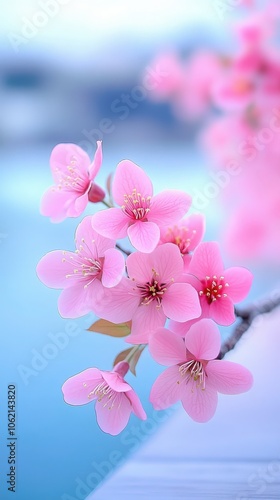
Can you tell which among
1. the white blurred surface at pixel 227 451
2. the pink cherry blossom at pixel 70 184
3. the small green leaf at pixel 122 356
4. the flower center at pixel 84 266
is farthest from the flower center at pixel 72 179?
the white blurred surface at pixel 227 451

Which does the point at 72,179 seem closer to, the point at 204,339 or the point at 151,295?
the point at 151,295

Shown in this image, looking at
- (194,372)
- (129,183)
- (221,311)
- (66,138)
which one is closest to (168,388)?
(194,372)

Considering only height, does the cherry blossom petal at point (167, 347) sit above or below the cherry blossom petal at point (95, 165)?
below

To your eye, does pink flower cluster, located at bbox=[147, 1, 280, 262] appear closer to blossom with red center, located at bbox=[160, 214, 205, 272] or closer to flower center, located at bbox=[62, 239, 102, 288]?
blossom with red center, located at bbox=[160, 214, 205, 272]

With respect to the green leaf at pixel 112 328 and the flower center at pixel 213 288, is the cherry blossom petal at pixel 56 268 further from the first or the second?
the flower center at pixel 213 288

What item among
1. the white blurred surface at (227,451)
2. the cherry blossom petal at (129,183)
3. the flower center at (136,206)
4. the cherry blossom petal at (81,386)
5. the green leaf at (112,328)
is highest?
the cherry blossom petal at (129,183)
